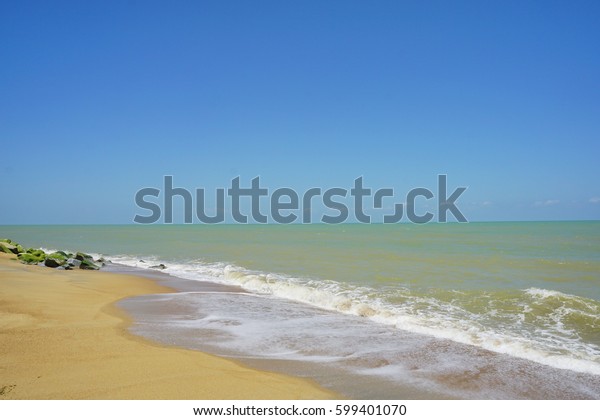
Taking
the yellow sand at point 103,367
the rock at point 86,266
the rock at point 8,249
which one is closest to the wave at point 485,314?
the yellow sand at point 103,367

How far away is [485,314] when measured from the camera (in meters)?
10.7

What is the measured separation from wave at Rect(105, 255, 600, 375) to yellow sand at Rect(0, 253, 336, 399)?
4369 millimetres

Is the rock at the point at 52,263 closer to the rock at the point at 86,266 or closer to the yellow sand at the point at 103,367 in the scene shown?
the rock at the point at 86,266

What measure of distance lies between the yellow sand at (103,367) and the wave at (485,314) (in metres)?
4.37

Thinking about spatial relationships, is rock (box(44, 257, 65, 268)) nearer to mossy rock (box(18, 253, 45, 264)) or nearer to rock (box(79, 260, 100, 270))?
rock (box(79, 260, 100, 270))

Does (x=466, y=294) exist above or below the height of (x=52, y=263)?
below

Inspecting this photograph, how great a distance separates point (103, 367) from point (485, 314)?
912 cm

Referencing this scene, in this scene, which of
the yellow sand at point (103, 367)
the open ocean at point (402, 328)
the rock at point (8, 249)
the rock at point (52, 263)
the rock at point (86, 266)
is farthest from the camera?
the rock at point (8, 249)

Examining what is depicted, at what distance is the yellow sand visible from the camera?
16.0 ft

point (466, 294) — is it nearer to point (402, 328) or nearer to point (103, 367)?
point (402, 328)

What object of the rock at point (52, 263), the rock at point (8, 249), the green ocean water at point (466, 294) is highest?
the rock at point (8, 249)

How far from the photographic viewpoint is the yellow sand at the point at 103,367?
192 inches

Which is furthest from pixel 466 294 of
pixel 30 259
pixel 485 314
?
pixel 30 259
